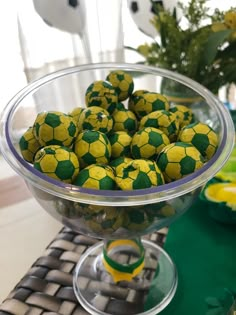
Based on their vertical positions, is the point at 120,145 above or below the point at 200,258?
above

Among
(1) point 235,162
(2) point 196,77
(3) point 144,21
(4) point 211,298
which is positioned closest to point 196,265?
(4) point 211,298

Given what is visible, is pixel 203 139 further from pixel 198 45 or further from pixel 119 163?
pixel 198 45

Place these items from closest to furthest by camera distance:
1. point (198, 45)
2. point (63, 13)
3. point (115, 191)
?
point (115, 191), point (198, 45), point (63, 13)

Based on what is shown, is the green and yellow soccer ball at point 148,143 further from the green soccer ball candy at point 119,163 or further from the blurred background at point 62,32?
the blurred background at point 62,32

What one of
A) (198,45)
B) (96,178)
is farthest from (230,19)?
(96,178)

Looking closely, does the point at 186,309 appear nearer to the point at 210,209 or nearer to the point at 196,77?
the point at 210,209

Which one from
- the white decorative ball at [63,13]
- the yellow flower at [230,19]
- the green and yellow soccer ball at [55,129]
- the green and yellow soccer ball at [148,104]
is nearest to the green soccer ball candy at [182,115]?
the green and yellow soccer ball at [148,104]
